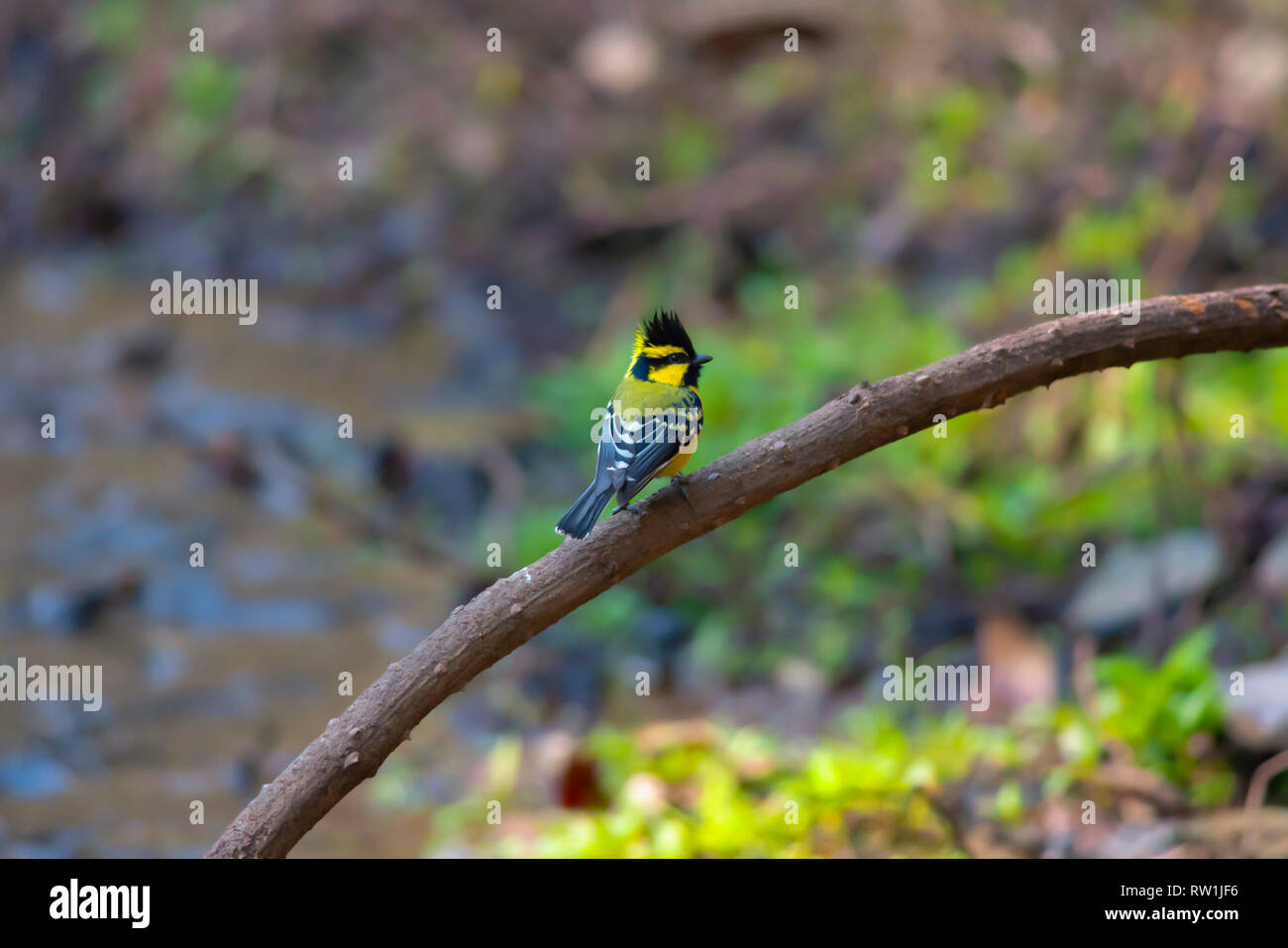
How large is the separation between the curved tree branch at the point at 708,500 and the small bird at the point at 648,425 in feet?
0.27

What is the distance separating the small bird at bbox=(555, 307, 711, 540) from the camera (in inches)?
119

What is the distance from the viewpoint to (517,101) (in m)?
11.0

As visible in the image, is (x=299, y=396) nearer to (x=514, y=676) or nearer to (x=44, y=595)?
(x=44, y=595)

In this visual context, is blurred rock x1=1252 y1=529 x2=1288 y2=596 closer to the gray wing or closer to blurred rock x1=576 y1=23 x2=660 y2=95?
the gray wing

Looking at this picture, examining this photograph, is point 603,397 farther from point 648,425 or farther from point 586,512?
point 586,512

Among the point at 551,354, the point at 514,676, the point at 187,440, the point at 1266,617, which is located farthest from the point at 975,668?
the point at 187,440

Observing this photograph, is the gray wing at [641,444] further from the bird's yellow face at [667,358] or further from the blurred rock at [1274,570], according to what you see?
the blurred rock at [1274,570]

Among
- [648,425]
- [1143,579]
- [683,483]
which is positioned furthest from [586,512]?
[1143,579]

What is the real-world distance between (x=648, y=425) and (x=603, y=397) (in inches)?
176

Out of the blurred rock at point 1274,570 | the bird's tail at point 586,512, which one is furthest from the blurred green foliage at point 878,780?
the bird's tail at point 586,512

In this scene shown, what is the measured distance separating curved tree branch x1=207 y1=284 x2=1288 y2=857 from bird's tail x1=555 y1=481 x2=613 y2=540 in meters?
0.04

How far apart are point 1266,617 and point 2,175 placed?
11.7 metres

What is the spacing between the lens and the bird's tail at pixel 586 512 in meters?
2.90
